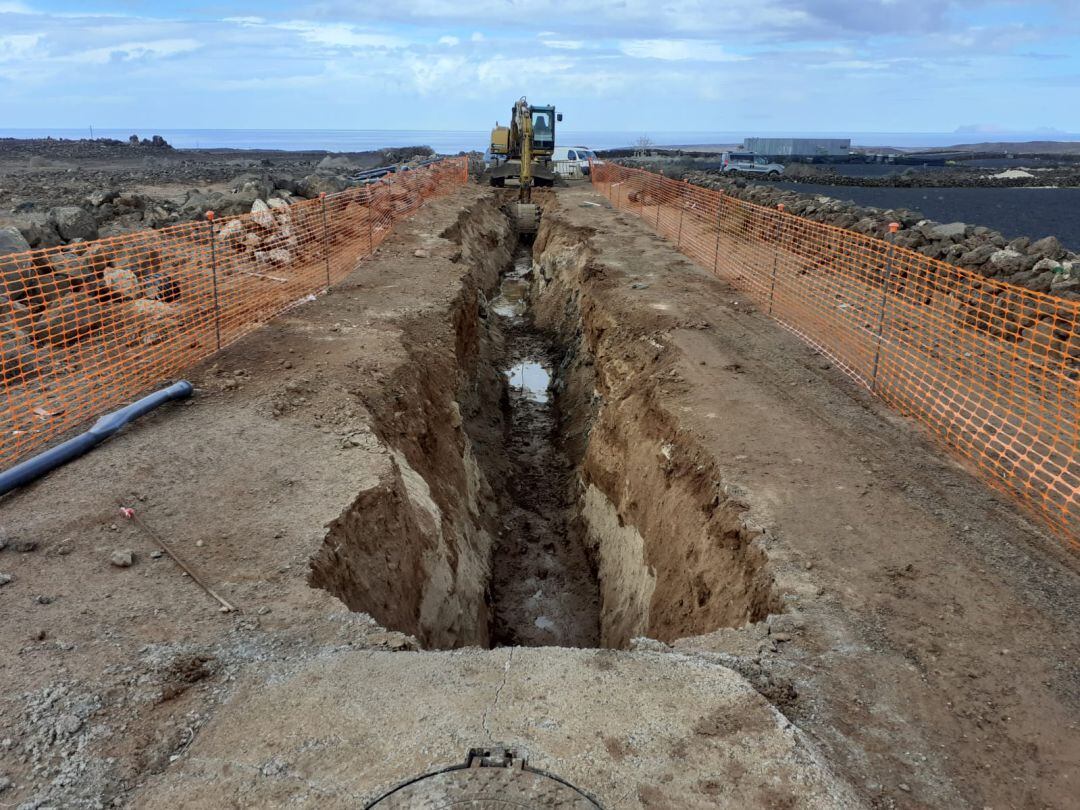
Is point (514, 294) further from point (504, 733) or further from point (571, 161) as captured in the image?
point (571, 161)

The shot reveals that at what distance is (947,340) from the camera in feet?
34.0

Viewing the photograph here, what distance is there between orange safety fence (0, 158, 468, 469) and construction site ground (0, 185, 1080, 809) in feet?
2.87

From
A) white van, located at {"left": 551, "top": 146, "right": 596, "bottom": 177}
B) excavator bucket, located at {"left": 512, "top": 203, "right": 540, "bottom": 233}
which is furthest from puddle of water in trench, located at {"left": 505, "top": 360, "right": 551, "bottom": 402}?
white van, located at {"left": 551, "top": 146, "right": 596, "bottom": 177}

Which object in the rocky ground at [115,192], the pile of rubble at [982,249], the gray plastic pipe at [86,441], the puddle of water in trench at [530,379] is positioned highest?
the rocky ground at [115,192]

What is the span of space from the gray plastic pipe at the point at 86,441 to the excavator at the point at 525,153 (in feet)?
76.8

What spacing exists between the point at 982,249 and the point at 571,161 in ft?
102

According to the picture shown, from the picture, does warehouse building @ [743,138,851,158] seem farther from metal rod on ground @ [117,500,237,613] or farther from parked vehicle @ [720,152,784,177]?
metal rod on ground @ [117,500,237,613]

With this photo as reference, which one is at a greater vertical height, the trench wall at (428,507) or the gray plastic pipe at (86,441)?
the gray plastic pipe at (86,441)

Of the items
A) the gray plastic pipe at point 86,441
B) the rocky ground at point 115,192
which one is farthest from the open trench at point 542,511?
the rocky ground at point 115,192

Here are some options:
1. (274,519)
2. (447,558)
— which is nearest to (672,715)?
(274,519)

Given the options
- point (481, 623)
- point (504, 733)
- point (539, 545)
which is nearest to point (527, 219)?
point (539, 545)

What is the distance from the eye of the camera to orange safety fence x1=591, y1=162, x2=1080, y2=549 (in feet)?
23.6

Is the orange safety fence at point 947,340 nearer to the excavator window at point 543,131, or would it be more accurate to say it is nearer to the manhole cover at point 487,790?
the manhole cover at point 487,790

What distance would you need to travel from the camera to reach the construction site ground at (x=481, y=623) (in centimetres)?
363
